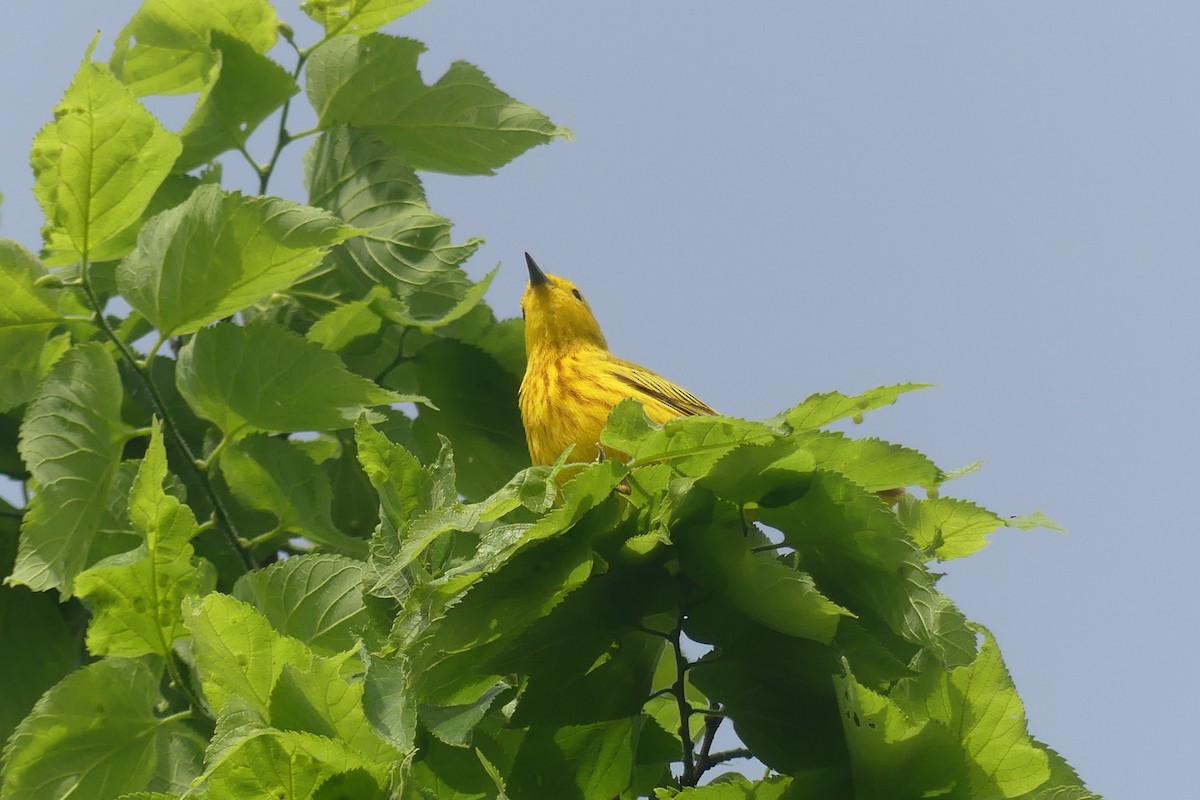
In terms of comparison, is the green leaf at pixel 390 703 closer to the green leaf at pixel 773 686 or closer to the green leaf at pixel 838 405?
the green leaf at pixel 773 686

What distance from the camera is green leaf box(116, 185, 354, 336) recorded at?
8.62ft

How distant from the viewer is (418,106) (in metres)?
3.52

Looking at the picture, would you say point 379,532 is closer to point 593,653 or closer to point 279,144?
point 593,653

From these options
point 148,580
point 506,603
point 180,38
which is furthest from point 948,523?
point 180,38

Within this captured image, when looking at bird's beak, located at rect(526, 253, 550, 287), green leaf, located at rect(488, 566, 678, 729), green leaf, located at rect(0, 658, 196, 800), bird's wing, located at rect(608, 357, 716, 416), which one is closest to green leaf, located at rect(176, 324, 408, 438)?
green leaf, located at rect(0, 658, 196, 800)

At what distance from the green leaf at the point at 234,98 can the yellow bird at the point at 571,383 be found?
3.28ft

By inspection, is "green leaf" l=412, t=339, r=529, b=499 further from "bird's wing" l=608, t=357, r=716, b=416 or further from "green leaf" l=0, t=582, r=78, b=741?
"green leaf" l=0, t=582, r=78, b=741

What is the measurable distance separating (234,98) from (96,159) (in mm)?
905

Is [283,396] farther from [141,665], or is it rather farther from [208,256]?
[141,665]

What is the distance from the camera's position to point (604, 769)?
1.81 metres

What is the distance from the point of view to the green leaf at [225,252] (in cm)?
263

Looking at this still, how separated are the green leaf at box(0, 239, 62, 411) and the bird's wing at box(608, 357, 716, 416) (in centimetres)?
190

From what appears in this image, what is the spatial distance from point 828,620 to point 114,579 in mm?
1217

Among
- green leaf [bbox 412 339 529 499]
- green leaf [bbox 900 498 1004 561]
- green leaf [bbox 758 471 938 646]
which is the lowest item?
green leaf [bbox 758 471 938 646]
